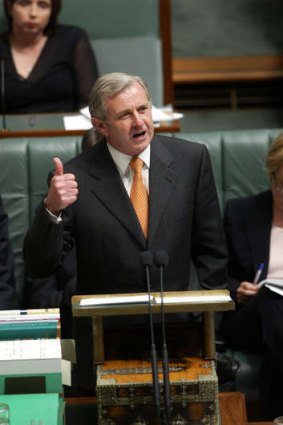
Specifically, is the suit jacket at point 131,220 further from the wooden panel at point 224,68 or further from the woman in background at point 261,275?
the wooden panel at point 224,68

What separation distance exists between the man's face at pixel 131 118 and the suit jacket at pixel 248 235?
78 centimetres

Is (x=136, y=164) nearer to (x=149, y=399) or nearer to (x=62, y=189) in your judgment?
(x=62, y=189)

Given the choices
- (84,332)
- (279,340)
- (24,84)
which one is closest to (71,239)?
(84,332)

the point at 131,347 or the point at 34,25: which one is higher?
the point at 34,25

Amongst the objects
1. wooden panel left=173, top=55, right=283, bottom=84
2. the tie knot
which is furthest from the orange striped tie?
wooden panel left=173, top=55, right=283, bottom=84

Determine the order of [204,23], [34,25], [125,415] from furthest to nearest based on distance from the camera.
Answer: [204,23] → [34,25] → [125,415]

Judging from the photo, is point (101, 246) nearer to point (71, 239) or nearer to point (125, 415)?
point (71, 239)

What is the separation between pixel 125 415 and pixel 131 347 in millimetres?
168

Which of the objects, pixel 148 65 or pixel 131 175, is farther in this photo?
pixel 148 65

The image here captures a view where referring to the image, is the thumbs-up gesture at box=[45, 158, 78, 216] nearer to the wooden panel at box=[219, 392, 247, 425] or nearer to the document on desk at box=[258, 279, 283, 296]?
the wooden panel at box=[219, 392, 247, 425]

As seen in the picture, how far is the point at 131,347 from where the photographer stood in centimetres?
187

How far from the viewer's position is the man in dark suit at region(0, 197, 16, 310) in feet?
9.23

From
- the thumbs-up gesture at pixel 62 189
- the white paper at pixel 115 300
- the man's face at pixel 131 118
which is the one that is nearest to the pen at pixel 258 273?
the man's face at pixel 131 118

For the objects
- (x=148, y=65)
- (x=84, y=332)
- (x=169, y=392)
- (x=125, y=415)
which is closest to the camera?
(x=169, y=392)
